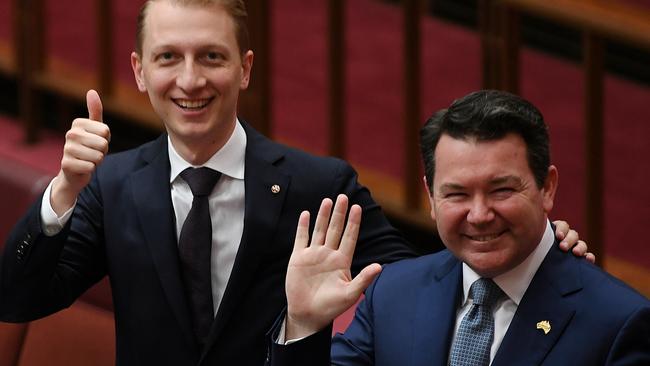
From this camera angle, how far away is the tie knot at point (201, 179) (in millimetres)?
1621

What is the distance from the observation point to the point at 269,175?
5.41 ft

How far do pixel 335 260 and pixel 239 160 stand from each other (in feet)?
0.77

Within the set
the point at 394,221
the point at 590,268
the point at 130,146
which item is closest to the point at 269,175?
the point at 590,268

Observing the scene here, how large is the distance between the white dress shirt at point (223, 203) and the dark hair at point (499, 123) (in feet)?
0.92

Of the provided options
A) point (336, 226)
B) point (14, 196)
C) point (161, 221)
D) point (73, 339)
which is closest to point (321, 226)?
point (336, 226)

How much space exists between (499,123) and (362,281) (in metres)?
0.19

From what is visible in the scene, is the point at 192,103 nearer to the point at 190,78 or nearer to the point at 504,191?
the point at 190,78

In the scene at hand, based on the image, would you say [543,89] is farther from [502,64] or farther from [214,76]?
[214,76]

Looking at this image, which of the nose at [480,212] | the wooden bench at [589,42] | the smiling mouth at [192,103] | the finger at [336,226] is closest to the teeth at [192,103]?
the smiling mouth at [192,103]

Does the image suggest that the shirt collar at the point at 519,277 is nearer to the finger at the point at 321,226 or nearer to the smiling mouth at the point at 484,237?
the smiling mouth at the point at 484,237

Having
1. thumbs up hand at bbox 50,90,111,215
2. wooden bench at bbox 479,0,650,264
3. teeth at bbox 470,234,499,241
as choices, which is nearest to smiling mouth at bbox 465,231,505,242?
teeth at bbox 470,234,499,241

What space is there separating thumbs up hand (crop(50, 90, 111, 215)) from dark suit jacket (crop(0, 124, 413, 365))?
0.04m

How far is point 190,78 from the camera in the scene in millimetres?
1582

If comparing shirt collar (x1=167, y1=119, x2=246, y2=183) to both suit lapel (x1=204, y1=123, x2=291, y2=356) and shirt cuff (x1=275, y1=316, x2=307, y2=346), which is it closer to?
suit lapel (x1=204, y1=123, x2=291, y2=356)
